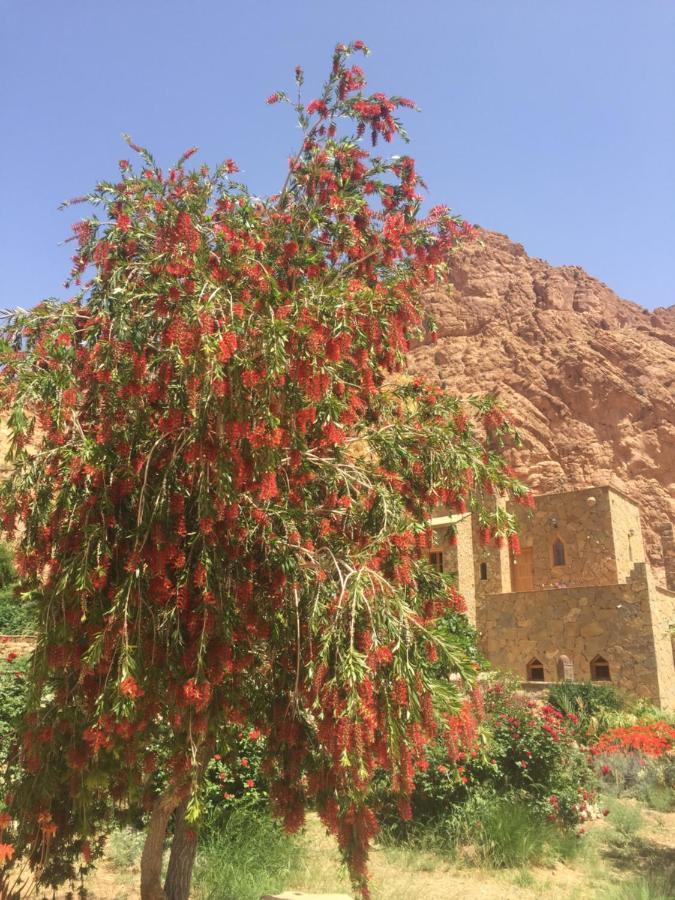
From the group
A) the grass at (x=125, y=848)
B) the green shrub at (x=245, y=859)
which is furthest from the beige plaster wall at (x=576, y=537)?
the grass at (x=125, y=848)

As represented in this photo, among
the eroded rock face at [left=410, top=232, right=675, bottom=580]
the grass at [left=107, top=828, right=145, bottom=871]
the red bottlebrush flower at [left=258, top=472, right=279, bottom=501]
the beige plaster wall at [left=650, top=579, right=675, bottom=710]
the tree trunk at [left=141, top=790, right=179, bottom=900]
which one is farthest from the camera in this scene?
the eroded rock face at [left=410, top=232, right=675, bottom=580]

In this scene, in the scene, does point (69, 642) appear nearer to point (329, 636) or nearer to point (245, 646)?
point (245, 646)

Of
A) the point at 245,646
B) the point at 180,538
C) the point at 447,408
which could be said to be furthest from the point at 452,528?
the point at 180,538

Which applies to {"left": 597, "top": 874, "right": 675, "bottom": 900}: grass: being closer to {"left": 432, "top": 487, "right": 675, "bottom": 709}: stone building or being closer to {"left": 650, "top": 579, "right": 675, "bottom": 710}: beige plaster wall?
{"left": 432, "top": 487, "right": 675, "bottom": 709}: stone building

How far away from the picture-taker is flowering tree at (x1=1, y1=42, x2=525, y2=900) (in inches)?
144

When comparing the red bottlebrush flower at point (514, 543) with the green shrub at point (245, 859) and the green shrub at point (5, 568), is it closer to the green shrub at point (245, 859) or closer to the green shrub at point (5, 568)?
the green shrub at point (245, 859)

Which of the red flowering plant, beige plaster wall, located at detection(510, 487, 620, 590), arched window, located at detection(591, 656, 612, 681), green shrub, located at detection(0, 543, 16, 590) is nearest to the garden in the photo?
the red flowering plant

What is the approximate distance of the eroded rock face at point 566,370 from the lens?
3584cm

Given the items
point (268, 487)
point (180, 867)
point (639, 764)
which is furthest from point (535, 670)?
point (268, 487)

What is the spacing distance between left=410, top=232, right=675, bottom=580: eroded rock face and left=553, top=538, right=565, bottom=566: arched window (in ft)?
34.4

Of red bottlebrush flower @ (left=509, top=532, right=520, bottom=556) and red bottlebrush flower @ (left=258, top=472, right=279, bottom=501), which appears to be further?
red bottlebrush flower @ (left=509, top=532, right=520, bottom=556)

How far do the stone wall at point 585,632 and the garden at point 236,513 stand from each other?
473 inches

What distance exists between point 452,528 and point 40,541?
148 inches

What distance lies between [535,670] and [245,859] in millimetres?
15122
